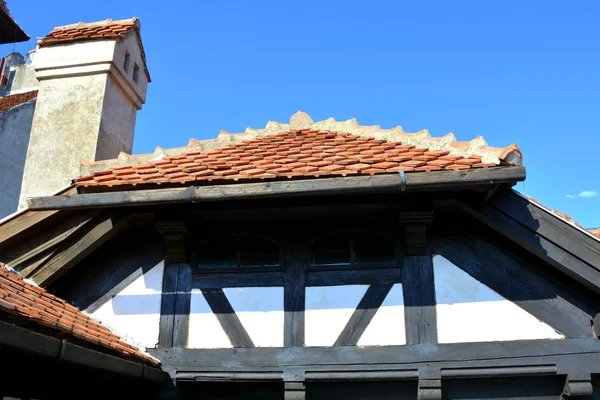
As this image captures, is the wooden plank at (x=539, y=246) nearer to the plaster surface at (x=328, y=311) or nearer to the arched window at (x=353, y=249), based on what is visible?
the arched window at (x=353, y=249)

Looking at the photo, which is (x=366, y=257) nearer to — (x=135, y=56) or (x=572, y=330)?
(x=572, y=330)

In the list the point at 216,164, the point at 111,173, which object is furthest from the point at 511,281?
the point at 111,173

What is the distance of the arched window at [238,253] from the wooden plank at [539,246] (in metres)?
1.72

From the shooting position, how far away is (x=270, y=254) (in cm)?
540

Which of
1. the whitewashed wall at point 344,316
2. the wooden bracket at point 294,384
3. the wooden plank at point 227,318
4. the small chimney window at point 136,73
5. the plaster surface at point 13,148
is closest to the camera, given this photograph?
the wooden bracket at point 294,384

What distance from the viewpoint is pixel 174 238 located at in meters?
5.37

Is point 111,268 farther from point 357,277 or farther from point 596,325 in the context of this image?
point 596,325

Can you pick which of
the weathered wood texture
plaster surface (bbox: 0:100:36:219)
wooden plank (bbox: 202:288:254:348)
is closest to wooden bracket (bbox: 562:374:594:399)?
wooden plank (bbox: 202:288:254:348)

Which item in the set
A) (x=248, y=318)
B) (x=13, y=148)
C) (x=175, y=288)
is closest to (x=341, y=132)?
(x=248, y=318)

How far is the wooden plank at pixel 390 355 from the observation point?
4730mm

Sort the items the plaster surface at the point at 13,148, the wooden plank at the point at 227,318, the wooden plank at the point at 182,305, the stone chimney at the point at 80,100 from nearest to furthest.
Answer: the wooden plank at the point at 227,318, the wooden plank at the point at 182,305, the stone chimney at the point at 80,100, the plaster surface at the point at 13,148

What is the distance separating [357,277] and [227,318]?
115 centimetres

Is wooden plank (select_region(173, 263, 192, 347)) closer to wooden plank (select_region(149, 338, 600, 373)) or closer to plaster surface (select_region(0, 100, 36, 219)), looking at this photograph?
wooden plank (select_region(149, 338, 600, 373))

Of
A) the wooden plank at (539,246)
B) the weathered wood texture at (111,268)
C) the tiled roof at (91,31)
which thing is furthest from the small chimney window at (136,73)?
the wooden plank at (539,246)
